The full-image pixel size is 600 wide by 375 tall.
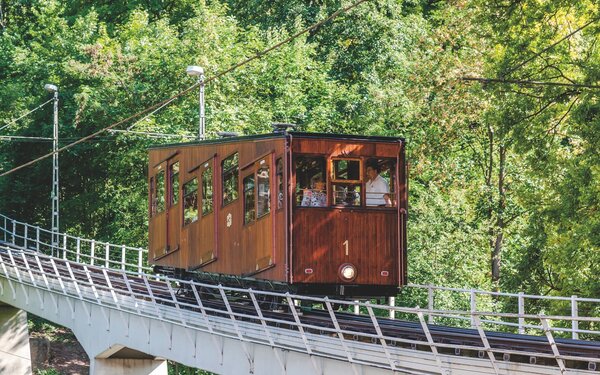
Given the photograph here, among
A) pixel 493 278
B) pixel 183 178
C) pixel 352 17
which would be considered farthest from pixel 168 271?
pixel 352 17

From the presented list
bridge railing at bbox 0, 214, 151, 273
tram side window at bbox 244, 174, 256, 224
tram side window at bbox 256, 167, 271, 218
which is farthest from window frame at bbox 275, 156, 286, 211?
bridge railing at bbox 0, 214, 151, 273

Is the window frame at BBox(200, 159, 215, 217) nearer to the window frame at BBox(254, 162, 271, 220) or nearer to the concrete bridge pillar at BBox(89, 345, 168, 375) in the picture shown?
the window frame at BBox(254, 162, 271, 220)

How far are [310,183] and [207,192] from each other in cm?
397

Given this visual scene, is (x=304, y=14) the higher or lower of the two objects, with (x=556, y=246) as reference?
higher

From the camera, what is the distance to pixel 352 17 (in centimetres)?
4875

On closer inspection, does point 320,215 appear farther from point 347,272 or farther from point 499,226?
point 499,226

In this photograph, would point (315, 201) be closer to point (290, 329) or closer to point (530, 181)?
point (290, 329)

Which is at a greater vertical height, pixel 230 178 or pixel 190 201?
pixel 230 178

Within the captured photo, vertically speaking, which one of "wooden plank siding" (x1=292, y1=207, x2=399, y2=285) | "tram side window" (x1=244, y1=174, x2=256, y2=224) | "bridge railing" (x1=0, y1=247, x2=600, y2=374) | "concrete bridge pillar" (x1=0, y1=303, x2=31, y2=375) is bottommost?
"concrete bridge pillar" (x1=0, y1=303, x2=31, y2=375)

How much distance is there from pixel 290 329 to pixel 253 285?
2.54 meters

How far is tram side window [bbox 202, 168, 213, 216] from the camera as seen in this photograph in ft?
86.4

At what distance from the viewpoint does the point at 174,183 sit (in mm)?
29156

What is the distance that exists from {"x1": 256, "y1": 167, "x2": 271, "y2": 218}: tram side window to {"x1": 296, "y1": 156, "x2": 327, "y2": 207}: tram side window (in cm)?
69

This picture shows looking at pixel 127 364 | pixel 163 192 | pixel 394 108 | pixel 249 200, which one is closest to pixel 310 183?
pixel 249 200
